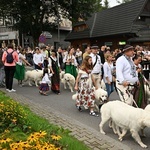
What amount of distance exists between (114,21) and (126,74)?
84.7ft

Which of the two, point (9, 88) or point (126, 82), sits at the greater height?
point (126, 82)

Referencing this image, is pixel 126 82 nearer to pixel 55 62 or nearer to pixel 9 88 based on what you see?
pixel 55 62

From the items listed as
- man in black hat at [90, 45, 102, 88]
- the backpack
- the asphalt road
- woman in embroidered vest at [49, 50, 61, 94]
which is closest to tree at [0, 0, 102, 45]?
the asphalt road

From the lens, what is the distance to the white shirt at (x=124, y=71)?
19.6 ft

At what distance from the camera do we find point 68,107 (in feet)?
27.9

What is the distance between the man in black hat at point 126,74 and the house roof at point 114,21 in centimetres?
2053

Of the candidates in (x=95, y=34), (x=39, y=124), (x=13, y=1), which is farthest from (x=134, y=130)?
(x=13, y=1)

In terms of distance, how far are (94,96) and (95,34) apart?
25.2 meters

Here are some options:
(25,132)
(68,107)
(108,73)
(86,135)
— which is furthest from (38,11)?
(25,132)

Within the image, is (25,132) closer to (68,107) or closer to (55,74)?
(68,107)

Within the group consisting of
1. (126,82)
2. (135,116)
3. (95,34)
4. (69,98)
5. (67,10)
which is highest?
(67,10)

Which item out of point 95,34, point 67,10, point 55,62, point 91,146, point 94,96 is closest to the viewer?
point 91,146

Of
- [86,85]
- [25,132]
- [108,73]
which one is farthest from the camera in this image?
[108,73]

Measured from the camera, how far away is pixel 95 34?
1268 inches
